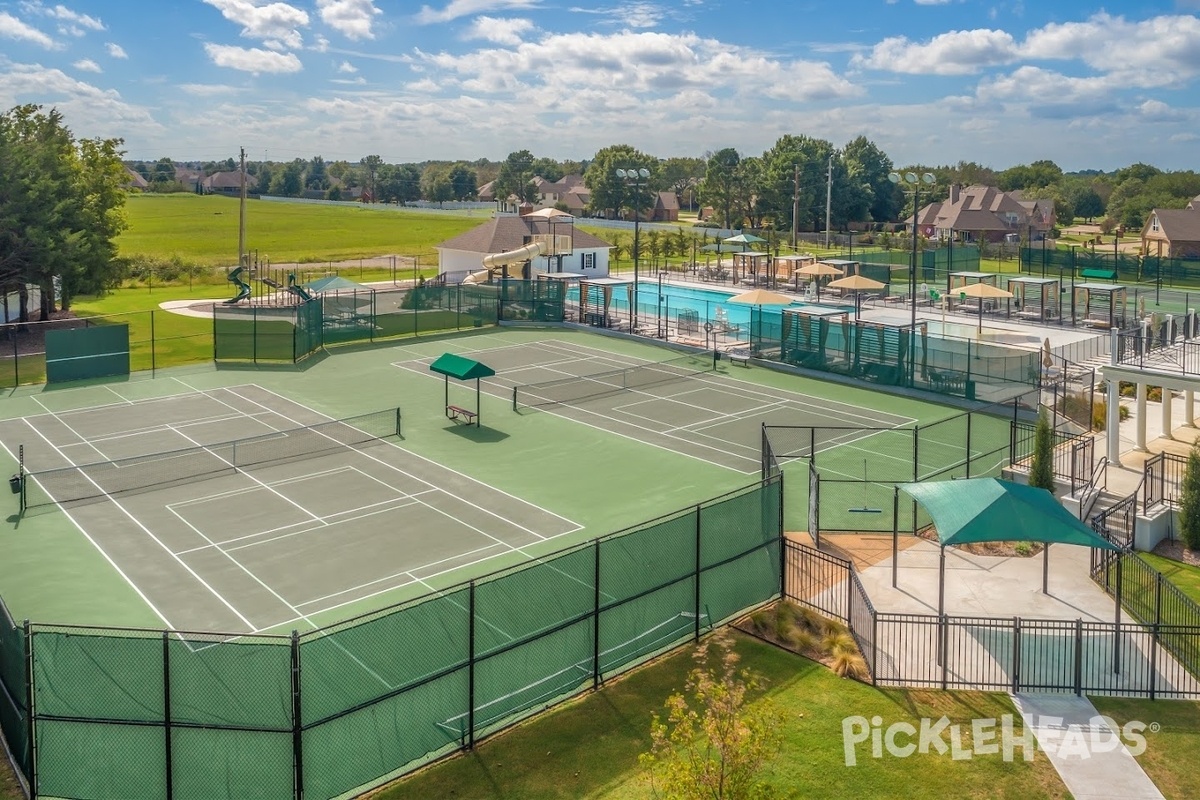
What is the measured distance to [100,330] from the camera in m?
36.8

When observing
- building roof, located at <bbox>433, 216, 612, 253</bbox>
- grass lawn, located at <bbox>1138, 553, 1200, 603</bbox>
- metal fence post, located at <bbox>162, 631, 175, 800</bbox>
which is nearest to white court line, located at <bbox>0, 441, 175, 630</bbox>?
metal fence post, located at <bbox>162, 631, 175, 800</bbox>

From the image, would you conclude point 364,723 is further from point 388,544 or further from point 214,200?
point 214,200

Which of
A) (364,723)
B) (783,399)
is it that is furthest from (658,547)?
(783,399)

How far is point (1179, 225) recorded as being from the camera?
264 ft

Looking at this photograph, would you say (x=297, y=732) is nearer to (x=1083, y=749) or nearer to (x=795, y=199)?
(x=1083, y=749)

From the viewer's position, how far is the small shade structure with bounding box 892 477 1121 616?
15.7 metres

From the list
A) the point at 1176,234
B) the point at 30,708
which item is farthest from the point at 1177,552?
the point at 1176,234

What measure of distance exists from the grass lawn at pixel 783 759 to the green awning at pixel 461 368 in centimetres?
1628

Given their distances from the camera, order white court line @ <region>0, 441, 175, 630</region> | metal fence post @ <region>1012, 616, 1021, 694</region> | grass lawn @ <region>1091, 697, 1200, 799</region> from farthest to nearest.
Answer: white court line @ <region>0, 441, 175, 630</region> < metal fence post @ <region>1012, 616, 1021, 694</region> < grass lawn @ <region>1091, 697, 1200, 799</region>

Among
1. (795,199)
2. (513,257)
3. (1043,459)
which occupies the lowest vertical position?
(1043,459)

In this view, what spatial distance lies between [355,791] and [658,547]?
5.68 meters

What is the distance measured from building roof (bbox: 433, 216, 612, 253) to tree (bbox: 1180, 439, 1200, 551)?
155 ft

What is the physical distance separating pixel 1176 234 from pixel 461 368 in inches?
2772

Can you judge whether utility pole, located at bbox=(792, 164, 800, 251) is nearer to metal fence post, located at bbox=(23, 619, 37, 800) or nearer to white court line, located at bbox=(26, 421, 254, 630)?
white court line, located at bbox=(26, 421, 254, 630)
